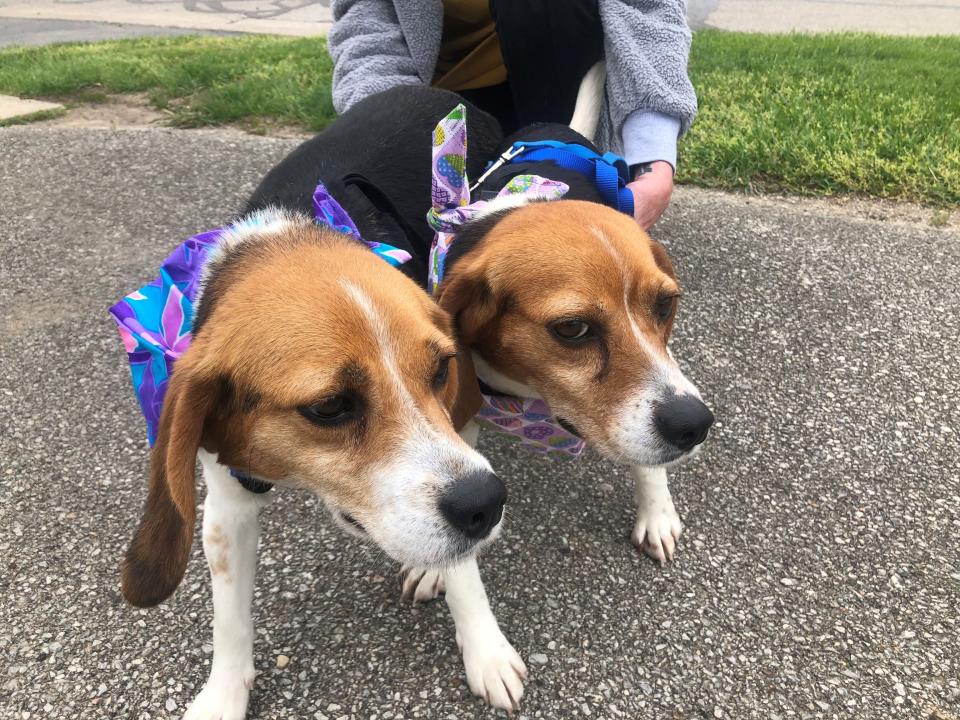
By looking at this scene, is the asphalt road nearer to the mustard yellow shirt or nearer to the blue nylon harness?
the blue nylon harness

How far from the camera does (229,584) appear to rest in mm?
2021

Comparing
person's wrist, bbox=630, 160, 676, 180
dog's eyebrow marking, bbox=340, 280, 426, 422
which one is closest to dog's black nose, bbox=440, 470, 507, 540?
dog's eyebrow marking, bbox=340, 280, 426, 422

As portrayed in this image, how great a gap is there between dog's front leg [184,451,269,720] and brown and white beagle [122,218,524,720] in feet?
0.45

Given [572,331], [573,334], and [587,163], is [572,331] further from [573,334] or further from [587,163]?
[587,163]

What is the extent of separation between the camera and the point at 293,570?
2561mm

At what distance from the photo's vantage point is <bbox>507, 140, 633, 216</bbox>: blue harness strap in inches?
109

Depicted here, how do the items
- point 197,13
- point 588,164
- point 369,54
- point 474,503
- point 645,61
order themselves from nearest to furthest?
1. point 474,503
2. point 588,164
3. point 645,61
4. point 369,54
5. point 197,13

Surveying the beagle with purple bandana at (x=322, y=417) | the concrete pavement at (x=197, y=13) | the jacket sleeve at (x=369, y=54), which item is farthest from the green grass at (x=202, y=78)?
the beagle with purple bandana at (x=322, y=417)

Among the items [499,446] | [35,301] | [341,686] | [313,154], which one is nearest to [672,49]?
[313,154]

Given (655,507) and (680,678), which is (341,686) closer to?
(680,678)

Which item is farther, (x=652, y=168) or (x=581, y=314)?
(x=652, y=168)

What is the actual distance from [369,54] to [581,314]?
264 cm

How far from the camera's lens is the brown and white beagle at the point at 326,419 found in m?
1.65

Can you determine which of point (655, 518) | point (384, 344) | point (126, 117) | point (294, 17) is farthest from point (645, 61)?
point (294, 17)
